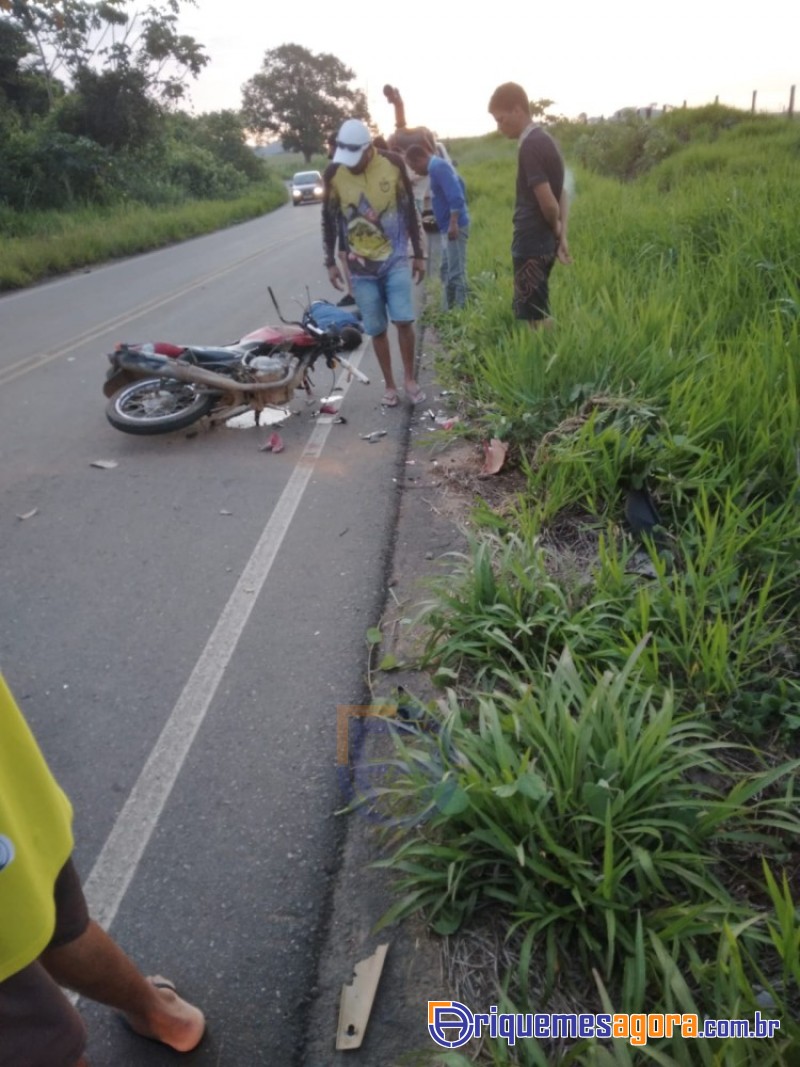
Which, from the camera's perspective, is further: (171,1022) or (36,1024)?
(171,1022)

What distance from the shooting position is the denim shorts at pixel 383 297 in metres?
6.24

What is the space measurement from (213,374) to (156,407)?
1.79 ft

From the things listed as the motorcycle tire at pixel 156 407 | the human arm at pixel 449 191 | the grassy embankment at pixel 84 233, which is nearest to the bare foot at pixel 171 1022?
the motorcycle tire at pixel 156 407

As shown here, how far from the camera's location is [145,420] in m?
5.91

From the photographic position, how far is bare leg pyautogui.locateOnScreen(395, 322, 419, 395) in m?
6.46

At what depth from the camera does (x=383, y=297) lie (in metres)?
6.42

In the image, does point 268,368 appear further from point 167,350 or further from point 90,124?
point 90,124

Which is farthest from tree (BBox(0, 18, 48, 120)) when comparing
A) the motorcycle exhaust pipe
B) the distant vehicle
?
the motorcycle exhaust pipe

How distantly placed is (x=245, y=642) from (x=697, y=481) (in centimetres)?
207

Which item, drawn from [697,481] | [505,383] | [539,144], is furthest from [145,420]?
[697,481]

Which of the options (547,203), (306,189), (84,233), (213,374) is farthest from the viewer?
(306,189)

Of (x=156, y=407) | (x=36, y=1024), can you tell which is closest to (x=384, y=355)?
(x=156, y=407)

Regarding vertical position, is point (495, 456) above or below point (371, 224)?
below

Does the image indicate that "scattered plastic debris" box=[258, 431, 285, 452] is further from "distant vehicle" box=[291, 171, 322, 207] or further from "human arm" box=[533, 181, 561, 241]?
"distant vehicle" box=[291, 171, 322, 207]
